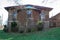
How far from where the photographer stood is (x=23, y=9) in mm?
21672

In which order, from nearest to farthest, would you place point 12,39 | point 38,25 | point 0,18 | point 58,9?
point 12,39 < point 38,25 < point 58,9 < point 0,18

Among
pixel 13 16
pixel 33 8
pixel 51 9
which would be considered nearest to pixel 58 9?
pixel 51 9

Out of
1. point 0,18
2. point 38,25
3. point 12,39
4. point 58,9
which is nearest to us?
point 12,39

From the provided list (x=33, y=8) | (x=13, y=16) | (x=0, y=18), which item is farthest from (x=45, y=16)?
(x=0, y=18)

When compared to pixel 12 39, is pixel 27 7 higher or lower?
higher

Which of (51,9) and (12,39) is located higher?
(51,9)

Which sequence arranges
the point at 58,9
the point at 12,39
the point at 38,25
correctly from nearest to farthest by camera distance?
the point at 12,39, the point at 38,25, the point at 58,9

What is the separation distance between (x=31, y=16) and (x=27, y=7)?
1416mm

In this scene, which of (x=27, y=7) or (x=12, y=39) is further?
(x=27, y=7)

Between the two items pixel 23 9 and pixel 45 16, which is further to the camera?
pixel 45 16

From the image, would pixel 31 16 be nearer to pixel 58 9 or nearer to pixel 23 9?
pixel 23 9

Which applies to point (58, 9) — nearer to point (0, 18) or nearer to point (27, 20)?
point (27, 20)

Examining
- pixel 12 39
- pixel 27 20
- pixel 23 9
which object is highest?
pixel 23 9

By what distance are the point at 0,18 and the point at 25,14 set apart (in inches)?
274
